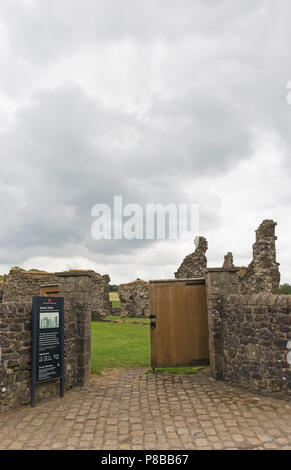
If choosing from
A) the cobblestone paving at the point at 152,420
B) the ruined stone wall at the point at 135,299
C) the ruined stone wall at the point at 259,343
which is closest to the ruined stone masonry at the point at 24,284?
the ruined stone wall at the point at 135,299

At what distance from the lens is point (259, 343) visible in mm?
6070

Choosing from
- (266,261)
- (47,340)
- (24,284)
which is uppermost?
(266,261)

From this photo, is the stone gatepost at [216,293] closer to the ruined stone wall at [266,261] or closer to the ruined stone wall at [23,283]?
the ruined stone wall at [266,261]

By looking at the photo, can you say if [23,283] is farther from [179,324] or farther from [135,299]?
[179,324]

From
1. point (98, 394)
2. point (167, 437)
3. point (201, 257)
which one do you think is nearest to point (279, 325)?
point (167, 437)

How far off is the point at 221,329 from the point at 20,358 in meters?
4.43

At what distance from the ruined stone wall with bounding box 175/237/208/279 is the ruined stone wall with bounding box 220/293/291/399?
13043 mm

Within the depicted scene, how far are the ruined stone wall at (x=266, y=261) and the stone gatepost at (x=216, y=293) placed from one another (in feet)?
32.9

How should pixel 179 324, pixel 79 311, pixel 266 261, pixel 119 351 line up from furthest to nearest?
pixel 266 261, pixel 119 351, pixel 179 324, pixel 79 311

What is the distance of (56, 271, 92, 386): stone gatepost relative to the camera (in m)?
6.97

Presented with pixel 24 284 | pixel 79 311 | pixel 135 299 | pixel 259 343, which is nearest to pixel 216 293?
pixel 259 343

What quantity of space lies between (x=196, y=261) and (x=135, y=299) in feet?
21.4

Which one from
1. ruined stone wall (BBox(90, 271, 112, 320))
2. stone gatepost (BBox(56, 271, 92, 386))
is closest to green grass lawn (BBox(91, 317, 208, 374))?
stone gatepost (BBox(56, 271, 92, 386))
